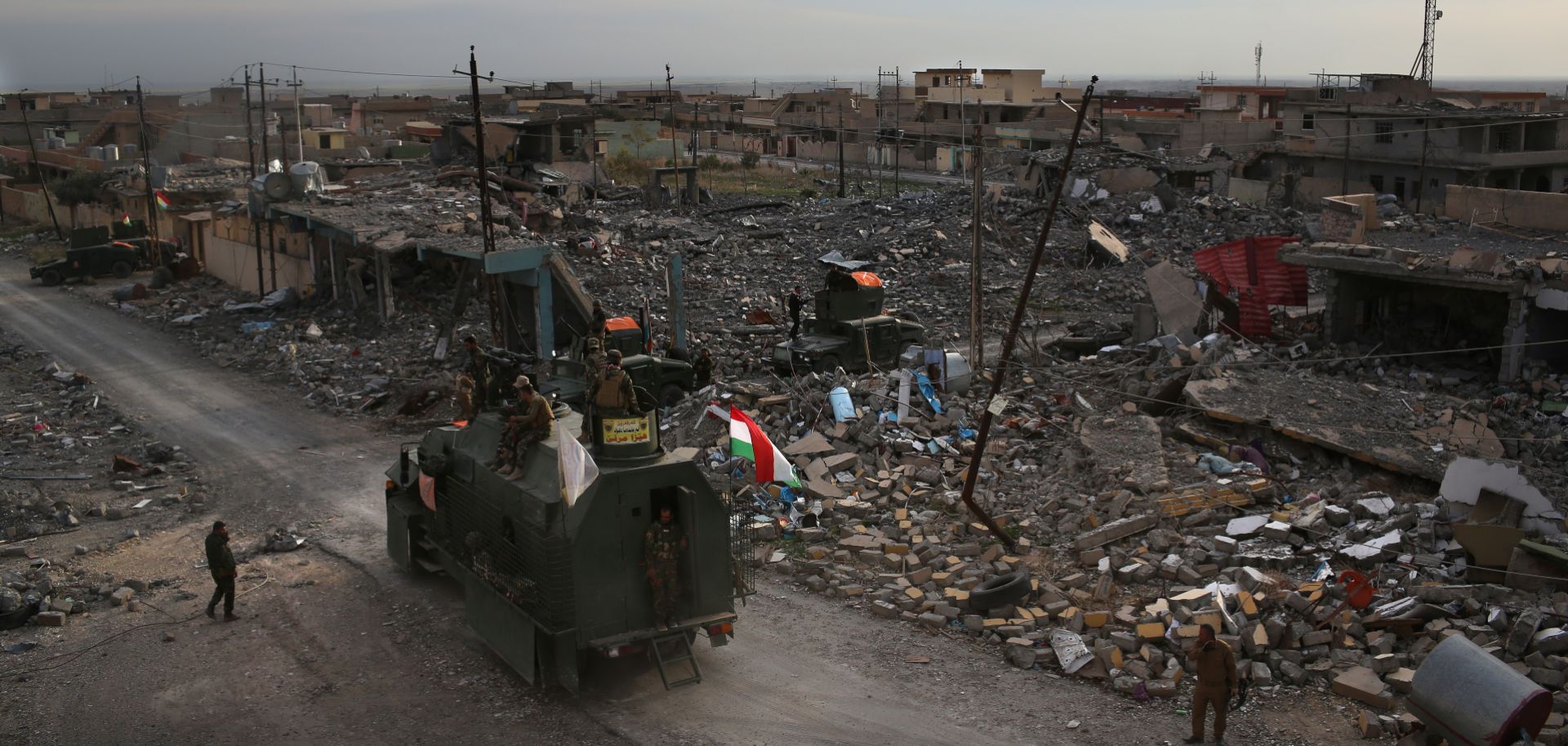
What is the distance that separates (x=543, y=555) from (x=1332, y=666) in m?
6.65

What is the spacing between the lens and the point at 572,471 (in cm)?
985

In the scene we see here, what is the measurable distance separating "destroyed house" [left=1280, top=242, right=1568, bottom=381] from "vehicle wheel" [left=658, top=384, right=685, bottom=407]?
1118 cm

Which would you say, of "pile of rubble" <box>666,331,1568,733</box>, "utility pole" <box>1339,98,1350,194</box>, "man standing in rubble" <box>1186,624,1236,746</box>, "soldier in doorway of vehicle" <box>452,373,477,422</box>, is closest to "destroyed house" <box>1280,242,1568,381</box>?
"pile of rubble" <box>666,331,1568,733</box>

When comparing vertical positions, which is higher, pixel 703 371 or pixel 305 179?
pixel 305 179

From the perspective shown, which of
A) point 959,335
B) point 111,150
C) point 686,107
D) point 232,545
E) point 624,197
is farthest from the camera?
point 686,107

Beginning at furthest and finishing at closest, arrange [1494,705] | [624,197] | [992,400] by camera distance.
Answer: [624,197], [992,400], [1494,705]

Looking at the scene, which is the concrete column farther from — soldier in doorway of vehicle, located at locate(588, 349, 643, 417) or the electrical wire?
the electrical wire

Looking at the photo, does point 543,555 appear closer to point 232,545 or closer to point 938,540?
point 938,540

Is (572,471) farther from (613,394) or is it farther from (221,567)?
(221,567)

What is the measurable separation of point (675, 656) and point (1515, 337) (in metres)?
15.2

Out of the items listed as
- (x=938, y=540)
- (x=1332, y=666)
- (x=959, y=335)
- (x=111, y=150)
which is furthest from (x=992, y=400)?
(x=111, y=150)

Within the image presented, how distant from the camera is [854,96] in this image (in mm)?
97812

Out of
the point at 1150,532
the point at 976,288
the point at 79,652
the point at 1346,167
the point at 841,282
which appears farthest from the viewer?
the point at 1346,167

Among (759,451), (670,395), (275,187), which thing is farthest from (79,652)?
(275,187)
